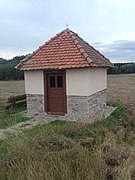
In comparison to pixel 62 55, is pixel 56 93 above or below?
below

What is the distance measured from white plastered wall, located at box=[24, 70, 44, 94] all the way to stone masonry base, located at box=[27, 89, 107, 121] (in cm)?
28

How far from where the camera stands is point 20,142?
21.7ft

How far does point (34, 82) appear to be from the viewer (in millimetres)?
14031

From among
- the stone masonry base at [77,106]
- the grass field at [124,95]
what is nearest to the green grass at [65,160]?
the stone masonry base at [77,106]

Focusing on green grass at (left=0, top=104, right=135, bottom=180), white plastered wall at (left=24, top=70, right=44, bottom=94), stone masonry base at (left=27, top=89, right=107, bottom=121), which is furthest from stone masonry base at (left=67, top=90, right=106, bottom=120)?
green grass at (left=0, top=104, right=135, bottom=180)

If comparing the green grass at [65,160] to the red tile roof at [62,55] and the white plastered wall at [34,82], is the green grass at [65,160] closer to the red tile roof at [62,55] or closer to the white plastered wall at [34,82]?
the red tile roof at [62,55]

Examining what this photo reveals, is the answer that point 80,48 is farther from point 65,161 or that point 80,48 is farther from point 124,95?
point 124,95

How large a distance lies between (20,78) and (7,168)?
43229mm

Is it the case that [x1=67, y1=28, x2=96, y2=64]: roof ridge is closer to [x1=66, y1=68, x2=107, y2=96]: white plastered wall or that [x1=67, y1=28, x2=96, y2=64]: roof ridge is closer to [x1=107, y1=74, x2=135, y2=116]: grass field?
[x1=66, y1=68, x2=107, y2=96]: white plastered wall

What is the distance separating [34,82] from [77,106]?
2.84 metres

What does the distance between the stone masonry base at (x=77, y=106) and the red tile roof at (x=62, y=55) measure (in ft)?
5.48

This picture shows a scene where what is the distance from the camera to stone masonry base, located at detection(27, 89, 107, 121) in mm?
12719

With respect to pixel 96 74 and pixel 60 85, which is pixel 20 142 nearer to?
pixel 60 85

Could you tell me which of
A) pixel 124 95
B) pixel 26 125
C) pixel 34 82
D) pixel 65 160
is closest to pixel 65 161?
pixel 65 160
